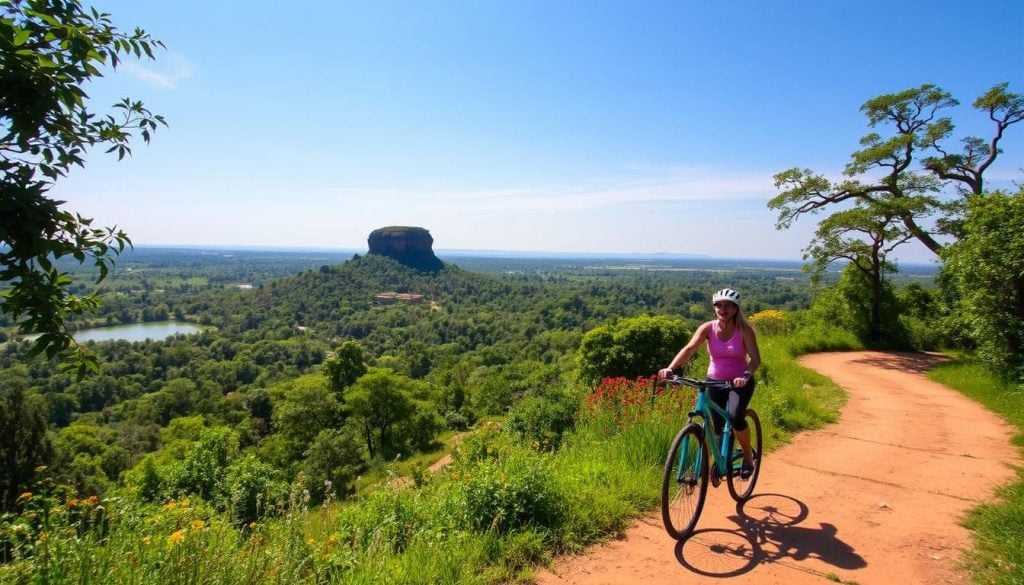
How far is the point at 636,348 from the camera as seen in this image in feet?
72.5

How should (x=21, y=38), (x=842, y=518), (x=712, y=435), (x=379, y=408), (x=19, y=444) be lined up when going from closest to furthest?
(x=21, y=38)
(x=712, y=435)
(x=842, y=518)
(x=19, y=444)
(x=379, y=408)

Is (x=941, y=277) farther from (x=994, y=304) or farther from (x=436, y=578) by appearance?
(x=436, y=578)

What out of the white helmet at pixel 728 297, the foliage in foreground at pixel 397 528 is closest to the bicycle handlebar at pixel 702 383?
the white helmet at pixel 728 297

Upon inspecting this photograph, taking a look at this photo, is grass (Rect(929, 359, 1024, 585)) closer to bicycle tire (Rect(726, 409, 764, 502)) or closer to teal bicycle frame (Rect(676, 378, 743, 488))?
bicycle tire (Rect(726, 409, 764, 502))

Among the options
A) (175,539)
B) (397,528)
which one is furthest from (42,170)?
(397,528)

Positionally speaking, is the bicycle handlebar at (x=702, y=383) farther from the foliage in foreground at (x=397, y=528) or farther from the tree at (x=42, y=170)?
the tree at (x=42, y=170)

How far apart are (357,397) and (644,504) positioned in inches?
1227

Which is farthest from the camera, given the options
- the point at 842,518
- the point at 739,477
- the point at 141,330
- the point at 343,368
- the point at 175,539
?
the point at 141,330

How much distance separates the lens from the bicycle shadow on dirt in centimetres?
360

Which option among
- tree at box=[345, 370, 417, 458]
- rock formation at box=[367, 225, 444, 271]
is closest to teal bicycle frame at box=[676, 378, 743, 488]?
tree at box=[345, 370, 417, 458]

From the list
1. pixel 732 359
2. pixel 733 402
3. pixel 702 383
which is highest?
pixel 732 359

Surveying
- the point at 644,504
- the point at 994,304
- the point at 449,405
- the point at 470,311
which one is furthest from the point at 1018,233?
the point at 470,311

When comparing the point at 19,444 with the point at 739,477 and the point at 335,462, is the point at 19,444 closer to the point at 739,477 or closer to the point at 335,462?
the point at 335,462

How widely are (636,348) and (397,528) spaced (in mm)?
19475
